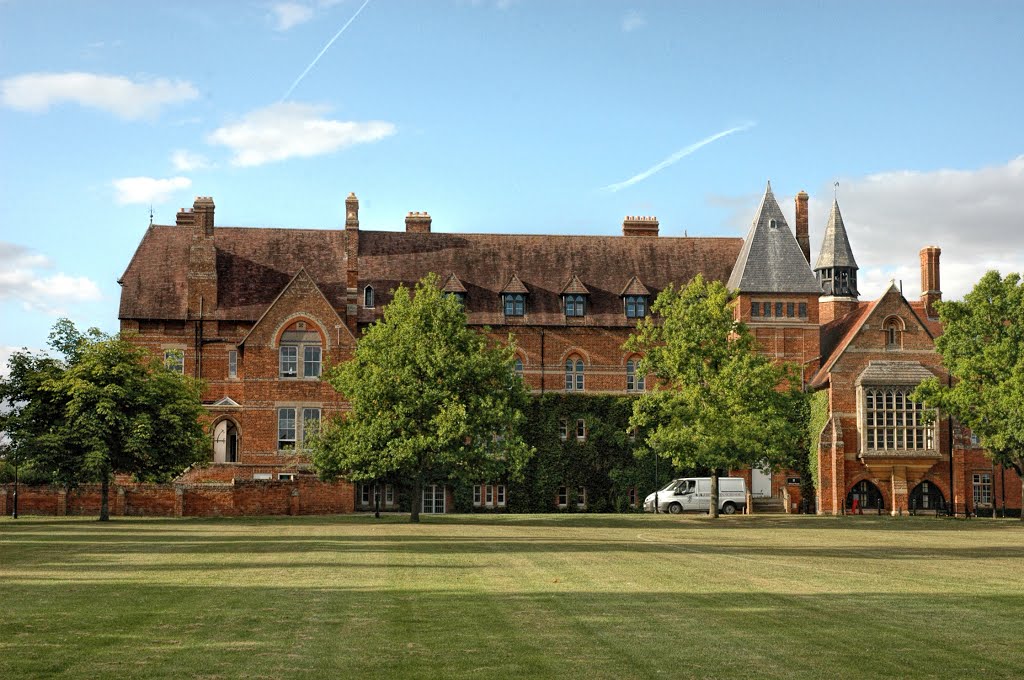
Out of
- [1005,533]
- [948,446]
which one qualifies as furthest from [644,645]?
[948,446]

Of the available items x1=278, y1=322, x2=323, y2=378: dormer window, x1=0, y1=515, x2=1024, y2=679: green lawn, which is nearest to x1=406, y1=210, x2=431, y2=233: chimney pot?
x1=278, y1=322, x2=323, y2=378: dormer window

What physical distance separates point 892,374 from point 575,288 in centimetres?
1757

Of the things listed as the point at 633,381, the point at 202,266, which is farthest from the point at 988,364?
the point at 202,266

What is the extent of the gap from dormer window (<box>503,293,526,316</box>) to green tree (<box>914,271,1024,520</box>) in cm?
2148

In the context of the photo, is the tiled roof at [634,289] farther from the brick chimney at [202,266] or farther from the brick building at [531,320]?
the brick chimney at [202,266]

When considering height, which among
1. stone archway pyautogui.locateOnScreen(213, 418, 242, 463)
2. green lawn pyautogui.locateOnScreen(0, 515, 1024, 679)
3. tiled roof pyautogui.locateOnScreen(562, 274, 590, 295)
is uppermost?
tiled roof pyautogui.locateOnScreen(562, 274, 590, 295)

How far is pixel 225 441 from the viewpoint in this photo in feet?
212

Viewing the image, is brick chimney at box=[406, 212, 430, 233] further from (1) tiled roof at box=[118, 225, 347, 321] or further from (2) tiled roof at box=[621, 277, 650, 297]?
(2) tiled roof at box=[621, 277, 650, 297]

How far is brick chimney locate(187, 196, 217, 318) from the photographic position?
66.7m

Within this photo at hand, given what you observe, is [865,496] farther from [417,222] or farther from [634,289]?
[417,222]

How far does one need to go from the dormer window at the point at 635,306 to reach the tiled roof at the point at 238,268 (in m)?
Answer: 15.9

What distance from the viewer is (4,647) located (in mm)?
13789

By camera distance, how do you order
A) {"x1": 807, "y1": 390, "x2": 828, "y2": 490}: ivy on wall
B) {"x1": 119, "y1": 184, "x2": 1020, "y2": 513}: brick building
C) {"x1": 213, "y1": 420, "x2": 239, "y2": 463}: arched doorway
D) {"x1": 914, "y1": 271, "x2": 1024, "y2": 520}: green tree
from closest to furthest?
{"x1": 914, "y1": 271, "x2": 1024, "y2": 520}: green tree, {"x1": 119, "y1": 184, "x2": 1020, "y2": 513}: brick building, {"x1": 807, "y1": 390, "x2": 828, "y2": 490}: ivy on wall, {"x1": 213, "y1": 420, "x2": 239, "y2": 463}: arched doorway

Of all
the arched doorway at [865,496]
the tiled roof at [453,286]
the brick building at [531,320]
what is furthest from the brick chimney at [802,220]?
the tiled roof at [453,286]
